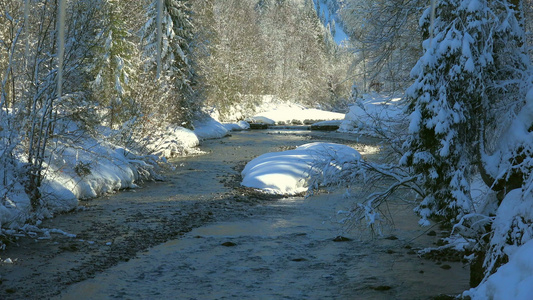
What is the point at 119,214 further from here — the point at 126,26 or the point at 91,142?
the point at 126,26

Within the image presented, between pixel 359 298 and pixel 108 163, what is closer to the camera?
pixel 359 298

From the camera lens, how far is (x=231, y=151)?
Answer: 26.2 meters

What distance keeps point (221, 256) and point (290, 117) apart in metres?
42.6

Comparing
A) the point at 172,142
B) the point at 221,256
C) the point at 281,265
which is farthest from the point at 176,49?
the point at 281,265

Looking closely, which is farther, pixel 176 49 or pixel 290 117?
pixel 290 117

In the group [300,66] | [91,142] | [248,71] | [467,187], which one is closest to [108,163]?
[91,142]

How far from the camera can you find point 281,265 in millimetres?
9086

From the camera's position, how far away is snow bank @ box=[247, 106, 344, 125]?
48.8 m

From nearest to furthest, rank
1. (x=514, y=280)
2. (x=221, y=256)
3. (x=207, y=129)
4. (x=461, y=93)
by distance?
1. (x=514, y=280)
2. (x=461, y=93)
3. (x=221, y=256)
4. (x=207, y=129)

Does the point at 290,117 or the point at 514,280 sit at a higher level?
the point at 290,117

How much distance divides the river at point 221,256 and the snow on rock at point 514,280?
2.61 meters

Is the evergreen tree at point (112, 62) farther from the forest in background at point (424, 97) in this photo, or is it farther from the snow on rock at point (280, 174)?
the snow on rock at point (280, 174)

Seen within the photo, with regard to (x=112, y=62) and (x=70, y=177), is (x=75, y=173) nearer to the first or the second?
(x=70, y=177)

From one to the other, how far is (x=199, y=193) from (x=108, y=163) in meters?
3.14
